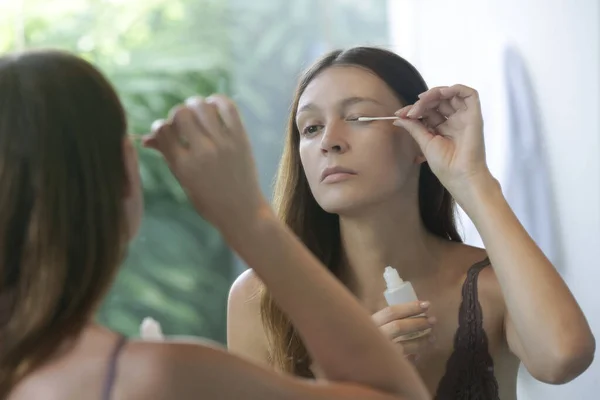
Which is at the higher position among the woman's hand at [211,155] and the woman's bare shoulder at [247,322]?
the woman's hand at [211,155]

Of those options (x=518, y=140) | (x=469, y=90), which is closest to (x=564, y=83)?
(x=518, y=140)

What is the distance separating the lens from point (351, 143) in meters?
1.12

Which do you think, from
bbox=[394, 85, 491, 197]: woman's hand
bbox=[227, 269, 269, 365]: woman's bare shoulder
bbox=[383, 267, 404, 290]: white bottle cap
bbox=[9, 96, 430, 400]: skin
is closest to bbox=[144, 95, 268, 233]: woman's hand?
bbox=[9, 96, 430, 400]: skin

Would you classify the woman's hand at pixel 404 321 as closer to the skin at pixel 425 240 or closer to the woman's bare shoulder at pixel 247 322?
the skin at pixel 425 240

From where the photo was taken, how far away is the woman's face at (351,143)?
3.66 feet

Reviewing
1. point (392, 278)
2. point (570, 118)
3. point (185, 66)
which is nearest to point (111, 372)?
point (392, 278)

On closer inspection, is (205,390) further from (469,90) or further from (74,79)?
(469,90)

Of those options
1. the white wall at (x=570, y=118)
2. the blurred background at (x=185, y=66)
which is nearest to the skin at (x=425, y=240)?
the white wall at (x=570, y=118)

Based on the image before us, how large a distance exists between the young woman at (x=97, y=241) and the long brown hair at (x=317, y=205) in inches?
21.3

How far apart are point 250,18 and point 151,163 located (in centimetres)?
57

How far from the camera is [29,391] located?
61 cm

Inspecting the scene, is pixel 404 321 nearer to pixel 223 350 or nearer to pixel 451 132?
pixel 451 132

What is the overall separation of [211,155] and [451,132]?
22.5 inches

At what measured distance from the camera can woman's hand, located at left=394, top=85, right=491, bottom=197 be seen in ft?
3.47
